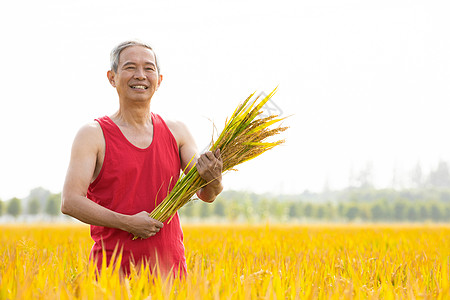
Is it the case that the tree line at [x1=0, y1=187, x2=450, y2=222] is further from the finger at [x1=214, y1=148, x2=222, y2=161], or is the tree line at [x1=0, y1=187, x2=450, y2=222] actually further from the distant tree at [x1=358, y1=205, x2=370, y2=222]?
the finger at [x1=214, y1=148, x2=222, y2=161]

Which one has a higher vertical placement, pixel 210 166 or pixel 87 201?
pixel 210 166

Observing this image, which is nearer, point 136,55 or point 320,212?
point 136,55

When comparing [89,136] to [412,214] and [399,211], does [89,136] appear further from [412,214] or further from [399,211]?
[399,211]

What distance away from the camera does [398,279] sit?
2.73m

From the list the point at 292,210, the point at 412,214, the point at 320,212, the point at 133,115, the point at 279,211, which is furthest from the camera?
the point at 292,210

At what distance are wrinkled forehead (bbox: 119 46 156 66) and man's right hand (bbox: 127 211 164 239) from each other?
0.94 meters

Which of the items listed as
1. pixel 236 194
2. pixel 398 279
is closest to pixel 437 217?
pixel 236 194

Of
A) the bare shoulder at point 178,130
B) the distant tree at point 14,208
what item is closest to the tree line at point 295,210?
the distant tree at point 14,208

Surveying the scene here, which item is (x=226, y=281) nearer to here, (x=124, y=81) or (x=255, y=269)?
(x=255, y=269)

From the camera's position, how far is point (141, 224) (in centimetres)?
226

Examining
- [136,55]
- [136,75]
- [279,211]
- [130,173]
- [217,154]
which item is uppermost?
[136,55]

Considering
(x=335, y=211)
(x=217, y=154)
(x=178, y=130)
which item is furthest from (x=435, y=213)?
(x=217, y=154)

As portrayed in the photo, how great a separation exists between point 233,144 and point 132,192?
2.21ft

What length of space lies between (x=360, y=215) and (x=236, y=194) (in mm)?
26419
